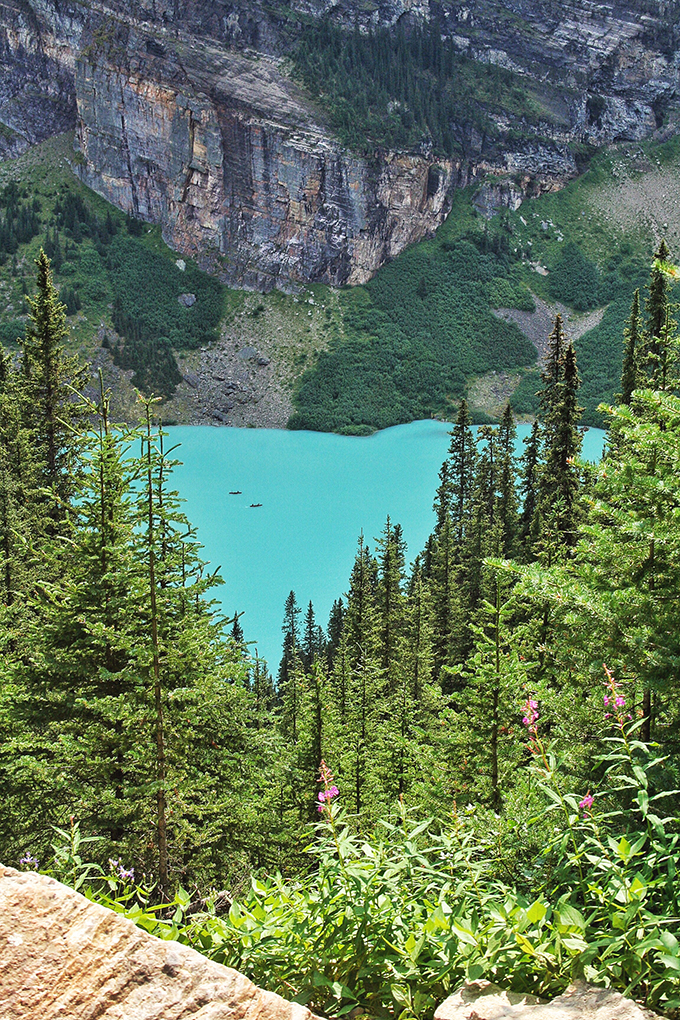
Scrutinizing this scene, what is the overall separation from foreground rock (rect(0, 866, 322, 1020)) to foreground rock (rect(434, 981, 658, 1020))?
558 mm

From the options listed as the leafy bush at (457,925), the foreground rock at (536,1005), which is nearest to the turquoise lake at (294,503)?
the leafy bush at (457,925)

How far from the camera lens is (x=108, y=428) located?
955 centimetres

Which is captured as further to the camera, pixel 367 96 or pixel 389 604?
pixel 367 96

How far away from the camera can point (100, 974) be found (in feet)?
9.36

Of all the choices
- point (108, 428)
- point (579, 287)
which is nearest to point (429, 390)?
point (579, 287)

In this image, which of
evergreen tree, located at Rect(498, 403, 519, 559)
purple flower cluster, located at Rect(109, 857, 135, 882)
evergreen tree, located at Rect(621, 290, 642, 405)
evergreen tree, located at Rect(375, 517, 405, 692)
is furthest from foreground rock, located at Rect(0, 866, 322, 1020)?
evergreen tree, located at Rect(498, 403, 519, 559)

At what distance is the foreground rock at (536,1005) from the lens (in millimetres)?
2619

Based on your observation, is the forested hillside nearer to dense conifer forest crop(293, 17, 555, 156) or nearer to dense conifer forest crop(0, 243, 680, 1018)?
dense conifer forest crop(293, 17, 555, 156)

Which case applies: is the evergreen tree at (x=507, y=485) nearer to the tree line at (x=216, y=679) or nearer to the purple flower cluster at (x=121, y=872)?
the tree line at (x=216, y=679)

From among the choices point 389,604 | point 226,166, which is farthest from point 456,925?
point 226,166

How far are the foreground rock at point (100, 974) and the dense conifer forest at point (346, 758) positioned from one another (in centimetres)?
28

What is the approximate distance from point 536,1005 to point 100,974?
155 centimetres

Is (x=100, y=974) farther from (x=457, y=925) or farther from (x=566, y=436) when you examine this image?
(x=566, y=436)

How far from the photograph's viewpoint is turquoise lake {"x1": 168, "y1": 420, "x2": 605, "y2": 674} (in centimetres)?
7225
